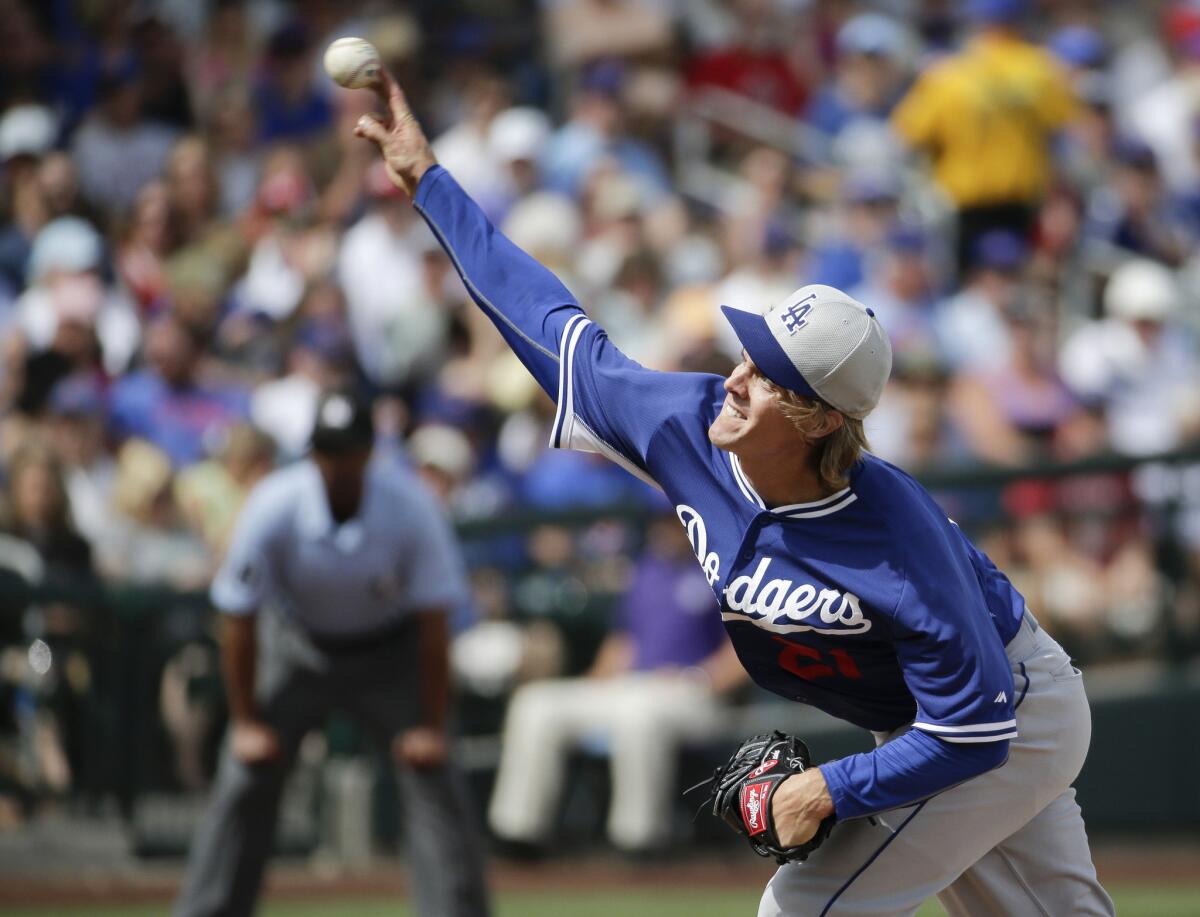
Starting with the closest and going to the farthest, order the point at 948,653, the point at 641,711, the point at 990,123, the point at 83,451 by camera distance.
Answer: the point at 948,653
the point at 641,711
the point at 83,451
the point at 990,123

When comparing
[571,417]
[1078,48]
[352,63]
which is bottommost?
[1078,48]

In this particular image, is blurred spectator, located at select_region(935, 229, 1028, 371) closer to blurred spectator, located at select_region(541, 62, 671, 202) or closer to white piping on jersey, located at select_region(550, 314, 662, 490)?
blurred spectator, located at select_region(541, 62, 671, 202)

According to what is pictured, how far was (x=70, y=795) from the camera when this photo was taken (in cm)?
920

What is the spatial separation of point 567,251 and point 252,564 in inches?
192

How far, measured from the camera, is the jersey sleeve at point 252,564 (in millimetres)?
6688

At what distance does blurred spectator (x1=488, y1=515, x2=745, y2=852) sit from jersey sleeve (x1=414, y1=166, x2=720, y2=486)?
467 cm

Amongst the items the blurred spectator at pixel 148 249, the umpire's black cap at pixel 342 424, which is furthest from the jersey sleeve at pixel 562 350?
the blurred spectator at pixel 148 249

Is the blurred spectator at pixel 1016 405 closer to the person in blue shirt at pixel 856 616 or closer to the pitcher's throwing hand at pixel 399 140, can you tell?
the person in blue shirt at pixel 856 616

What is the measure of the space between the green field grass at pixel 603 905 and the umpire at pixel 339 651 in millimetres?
1582

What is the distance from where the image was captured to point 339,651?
695 cm

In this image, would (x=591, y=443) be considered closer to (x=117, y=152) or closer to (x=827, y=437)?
(x=827, y=437)

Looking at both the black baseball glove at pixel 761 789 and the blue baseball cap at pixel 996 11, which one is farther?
the blue baseball cap at pixel 996 11

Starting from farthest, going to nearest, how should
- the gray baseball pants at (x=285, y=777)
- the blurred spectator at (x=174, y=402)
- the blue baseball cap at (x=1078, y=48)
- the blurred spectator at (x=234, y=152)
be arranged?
the blue baseball cap at (x=1078, y=48), the blurred spectator at (x=234, y=152), the blurred spectator at (x=174, y=402), the gray baseball pants at (x=285, y=777)

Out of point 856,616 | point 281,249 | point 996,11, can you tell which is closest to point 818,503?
point 856,616
